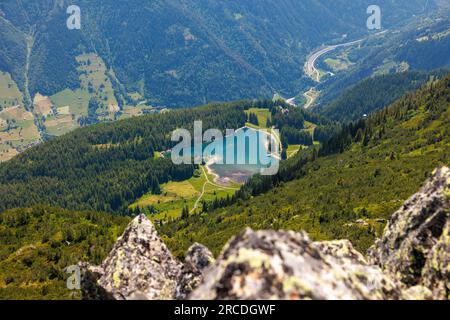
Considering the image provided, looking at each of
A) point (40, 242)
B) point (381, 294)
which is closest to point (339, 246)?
point (381, 294)

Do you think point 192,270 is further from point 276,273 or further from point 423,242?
point 423,242

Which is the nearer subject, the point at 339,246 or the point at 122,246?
the point at 339,246

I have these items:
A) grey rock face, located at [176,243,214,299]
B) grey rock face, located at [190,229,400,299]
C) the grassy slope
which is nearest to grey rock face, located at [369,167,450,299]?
grey rock face, located at [190,229,400,299]

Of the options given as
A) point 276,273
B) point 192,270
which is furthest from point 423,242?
point 192,270

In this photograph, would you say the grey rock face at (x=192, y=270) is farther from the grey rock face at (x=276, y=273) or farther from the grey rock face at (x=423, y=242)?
the grey rock face at (x=423, y=242)

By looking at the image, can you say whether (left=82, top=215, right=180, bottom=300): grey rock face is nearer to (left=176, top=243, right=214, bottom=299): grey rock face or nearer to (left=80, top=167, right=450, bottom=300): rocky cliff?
(left=80, top=167, right=450, bottom=300): rocky cliff
